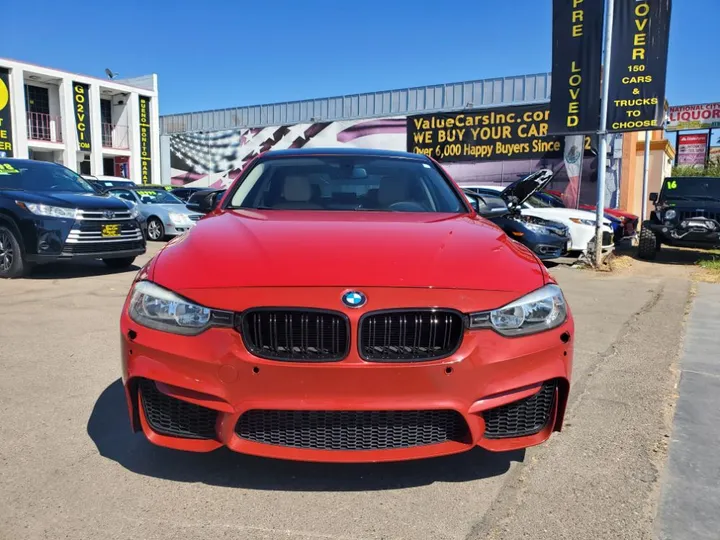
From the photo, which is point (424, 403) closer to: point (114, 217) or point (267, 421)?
point (267, 421)

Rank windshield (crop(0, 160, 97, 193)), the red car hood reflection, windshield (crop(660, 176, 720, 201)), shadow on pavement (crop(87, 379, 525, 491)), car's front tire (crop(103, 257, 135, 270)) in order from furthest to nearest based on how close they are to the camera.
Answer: windshield (crop(660, 176, 720, 201))
car's front tire (crop(103, 257, 135, 270))
windshield (crop(0, 160, 97, 193))
shadow on pavement (crop(87, 379, 525, 491))
the red car hood reflection

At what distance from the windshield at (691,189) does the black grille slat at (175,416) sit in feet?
40.7

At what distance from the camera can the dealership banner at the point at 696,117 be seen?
163 ft

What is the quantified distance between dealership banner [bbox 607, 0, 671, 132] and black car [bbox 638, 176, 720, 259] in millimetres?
2212

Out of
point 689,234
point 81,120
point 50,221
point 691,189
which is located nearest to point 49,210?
point 50,221

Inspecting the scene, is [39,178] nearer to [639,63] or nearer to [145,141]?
[639,63]

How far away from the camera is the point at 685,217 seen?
11.3 metres

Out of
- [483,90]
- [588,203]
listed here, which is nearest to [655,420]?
[588,203]

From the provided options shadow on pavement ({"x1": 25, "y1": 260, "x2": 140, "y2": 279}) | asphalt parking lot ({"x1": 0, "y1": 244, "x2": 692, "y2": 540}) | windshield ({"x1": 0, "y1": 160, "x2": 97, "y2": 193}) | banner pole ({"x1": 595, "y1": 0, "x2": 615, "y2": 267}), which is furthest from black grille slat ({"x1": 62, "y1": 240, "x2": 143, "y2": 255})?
banner pole ({"x1": 595, "y1": 0, "x2": 615, "y2": 267})

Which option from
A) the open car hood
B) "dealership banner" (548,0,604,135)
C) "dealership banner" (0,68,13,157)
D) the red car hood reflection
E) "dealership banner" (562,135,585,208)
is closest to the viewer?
the red car hood reflection

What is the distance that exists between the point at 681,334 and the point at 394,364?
4364mm

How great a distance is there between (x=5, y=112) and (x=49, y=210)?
21091 millimetres

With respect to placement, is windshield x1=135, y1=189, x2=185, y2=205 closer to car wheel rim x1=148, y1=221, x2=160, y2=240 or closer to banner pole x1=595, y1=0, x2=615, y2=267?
car wheel rim x1=148, y1=221, x2=160, y2=240

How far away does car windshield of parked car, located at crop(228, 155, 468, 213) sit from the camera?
3.48m
